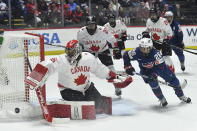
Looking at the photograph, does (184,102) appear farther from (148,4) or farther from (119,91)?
(148,4)

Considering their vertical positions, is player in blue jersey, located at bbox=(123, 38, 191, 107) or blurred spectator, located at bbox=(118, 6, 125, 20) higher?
blurred spectator, located at bbox=(118, 6, 125, 20)

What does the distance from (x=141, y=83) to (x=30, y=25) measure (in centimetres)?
377

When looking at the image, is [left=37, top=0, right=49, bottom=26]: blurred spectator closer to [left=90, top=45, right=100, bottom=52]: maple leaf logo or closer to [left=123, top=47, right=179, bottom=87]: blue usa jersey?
[left=90, top=45, right=100, bottom=52]: maple leaf logo

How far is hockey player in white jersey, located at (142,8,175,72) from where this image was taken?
6324 millimetres

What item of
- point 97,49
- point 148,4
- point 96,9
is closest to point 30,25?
point 96,9

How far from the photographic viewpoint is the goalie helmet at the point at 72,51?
3980 millimetres

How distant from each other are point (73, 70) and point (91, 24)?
1.21m

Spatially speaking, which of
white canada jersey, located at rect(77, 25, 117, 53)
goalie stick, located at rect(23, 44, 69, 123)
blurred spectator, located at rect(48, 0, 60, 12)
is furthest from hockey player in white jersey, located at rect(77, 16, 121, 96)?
blurred spectator, located at rect(48, 0, 60, 12)

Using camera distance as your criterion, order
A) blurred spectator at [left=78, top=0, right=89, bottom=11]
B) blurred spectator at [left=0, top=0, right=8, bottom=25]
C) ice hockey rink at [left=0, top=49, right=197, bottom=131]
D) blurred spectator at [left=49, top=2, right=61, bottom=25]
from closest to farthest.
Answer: ice hockey rink at [left=0, top=49, right=197, bottom=131], blurred spectator at [left=0, top=0, right=8, bottom=25], blurred spectator at [left=49, top=2, right=61, bottom=25], blurred spectator at [left=78, top=0, right=89, bottom=11]

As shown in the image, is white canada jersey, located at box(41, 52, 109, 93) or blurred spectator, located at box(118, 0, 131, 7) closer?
white canada jersey, located at box(41, 52, 109, 93)

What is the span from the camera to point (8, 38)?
14.7 feet

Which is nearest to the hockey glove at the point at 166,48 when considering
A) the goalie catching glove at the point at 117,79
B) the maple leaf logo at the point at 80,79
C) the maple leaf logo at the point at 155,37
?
the maple leaf logo at the point at 155,37

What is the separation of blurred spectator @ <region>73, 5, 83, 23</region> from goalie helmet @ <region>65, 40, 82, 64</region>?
5751 millimetres

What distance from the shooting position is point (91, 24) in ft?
16.8
